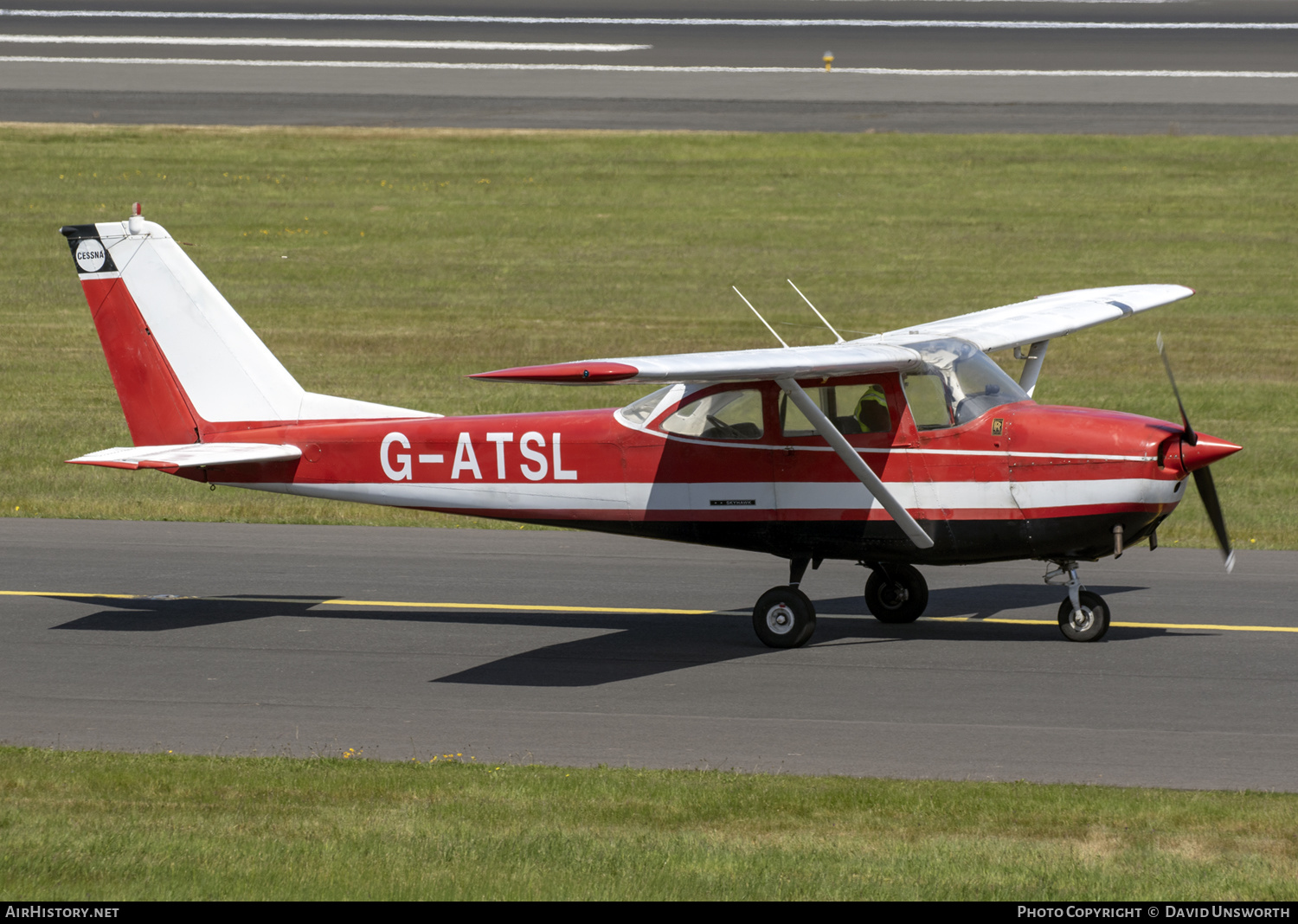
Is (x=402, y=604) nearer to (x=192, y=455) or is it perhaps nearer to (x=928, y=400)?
(x=192, y=455)

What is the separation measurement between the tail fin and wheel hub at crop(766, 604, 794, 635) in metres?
3.63

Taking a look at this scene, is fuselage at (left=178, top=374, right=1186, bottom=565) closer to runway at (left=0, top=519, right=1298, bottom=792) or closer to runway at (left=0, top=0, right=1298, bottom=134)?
runway at (left=0, top=519, right=1298, bottom=792)

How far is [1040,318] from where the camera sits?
13.9 m

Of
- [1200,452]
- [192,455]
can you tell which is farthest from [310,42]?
[1200,452]

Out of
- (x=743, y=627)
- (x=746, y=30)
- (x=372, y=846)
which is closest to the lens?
(x=372, y=846)

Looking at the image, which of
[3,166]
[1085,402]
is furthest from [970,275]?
[3,166]

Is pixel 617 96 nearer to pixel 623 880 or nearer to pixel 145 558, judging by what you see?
pixel 145 558

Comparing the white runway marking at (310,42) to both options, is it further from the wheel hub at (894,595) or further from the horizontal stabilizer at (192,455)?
the wheel hub at (894,595)

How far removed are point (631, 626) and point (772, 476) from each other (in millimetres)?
1867

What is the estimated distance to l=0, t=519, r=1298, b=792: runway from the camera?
9.96m

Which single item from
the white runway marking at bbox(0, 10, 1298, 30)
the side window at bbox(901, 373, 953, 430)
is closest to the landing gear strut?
the side window at bbox(901, 373, 953, 430)

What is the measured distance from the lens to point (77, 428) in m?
22.1

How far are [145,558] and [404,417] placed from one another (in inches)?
152

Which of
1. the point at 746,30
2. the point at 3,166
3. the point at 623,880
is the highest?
the point at 746,30
